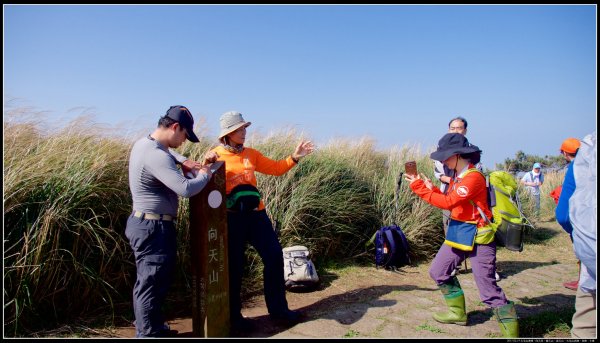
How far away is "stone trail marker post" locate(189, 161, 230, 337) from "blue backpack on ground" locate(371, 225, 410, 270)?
3405 mm

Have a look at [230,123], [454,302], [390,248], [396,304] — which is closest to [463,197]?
[454,302]

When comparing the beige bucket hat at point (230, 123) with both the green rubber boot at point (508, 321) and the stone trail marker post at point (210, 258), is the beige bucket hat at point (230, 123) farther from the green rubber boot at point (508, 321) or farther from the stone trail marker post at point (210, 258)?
the green rubber boot at point (508, 321)

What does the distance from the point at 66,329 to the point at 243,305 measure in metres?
1.87

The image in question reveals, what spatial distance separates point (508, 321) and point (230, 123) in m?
3.22

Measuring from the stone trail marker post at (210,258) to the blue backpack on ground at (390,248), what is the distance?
3.41 metres

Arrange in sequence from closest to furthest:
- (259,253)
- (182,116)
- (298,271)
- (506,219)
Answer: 1. (182,116)
2. (259,253)
3. (506,219)
4. (298,271)

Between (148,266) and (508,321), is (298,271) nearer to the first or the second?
(148,266)

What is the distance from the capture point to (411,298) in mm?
5164

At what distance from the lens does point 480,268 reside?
153 inches

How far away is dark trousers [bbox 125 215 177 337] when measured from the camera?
3357mm

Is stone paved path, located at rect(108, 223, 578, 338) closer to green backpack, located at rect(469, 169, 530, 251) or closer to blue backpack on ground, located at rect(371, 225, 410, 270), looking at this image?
blue backpack on ground, located at rect(371, 225, 410, 270)

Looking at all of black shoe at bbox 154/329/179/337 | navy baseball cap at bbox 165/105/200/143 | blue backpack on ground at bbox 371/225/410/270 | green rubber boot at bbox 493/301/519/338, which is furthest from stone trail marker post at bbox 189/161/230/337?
blue backpack on ground at bbox 371/225/410/270

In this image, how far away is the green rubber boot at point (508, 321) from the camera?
146 inches

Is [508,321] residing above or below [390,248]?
below
